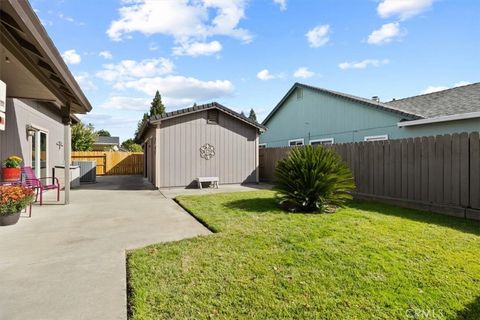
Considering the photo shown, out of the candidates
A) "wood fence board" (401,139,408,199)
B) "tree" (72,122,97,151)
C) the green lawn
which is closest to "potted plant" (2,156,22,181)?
the green lawn

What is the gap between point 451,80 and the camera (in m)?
16.1

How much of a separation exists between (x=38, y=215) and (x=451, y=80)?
20.1m

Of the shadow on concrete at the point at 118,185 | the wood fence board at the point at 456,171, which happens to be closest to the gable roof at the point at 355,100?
the wood fence board at the point at 456,171

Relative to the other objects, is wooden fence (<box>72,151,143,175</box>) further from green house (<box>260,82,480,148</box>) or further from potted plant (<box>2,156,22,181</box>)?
potted plant (<box>2,156,22,181</box>)

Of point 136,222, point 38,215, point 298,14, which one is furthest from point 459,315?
point 298,14

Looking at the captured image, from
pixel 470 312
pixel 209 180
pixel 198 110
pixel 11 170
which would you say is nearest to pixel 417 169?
pixel 470 312

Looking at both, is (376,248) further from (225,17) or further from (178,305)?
(225,17)

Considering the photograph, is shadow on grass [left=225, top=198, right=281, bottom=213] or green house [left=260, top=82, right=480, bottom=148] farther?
green house [left=260, top=82, right=480, bottom=148]

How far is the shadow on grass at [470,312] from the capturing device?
2.21 metres

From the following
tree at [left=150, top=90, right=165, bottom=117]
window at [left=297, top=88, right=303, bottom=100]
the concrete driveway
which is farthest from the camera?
tree at [left=150, top=90, right=165, bottom=117]

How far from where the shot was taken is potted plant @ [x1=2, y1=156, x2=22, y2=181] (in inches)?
253

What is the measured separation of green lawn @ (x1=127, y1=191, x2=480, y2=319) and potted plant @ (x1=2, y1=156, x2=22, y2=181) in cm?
498

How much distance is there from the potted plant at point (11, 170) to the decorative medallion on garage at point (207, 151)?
619 cm

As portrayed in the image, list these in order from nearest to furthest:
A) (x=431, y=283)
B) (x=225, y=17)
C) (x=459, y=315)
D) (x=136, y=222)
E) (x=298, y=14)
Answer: (x=459, y=315)
(x=431, y=283)
(x=136, y=222)
(x=298, y=14)
(x=225, y=17)
